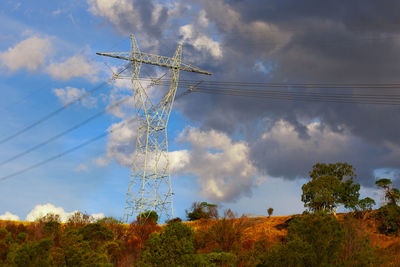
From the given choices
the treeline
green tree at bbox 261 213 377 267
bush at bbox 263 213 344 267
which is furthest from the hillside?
bush at bbox 263 213 344 267

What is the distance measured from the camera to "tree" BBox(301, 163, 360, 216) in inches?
1985

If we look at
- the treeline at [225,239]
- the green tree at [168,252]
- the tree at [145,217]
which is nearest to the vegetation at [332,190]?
the treeline at [225,239]

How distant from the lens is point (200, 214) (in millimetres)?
67062

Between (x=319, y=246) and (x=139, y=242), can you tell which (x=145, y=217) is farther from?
(x=319, y=246)

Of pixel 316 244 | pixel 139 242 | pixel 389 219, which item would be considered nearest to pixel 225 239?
pixel 139 242

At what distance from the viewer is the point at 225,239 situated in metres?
38.0

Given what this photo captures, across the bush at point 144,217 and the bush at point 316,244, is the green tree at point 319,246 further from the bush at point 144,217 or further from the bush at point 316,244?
the bush at point 144,217

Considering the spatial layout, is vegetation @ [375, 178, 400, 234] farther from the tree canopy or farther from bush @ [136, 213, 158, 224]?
bush @ [136, 213, 158, 224]

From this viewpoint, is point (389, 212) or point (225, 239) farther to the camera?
point (389, 212)

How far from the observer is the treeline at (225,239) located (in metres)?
18.5

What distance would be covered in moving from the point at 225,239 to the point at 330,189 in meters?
19.3

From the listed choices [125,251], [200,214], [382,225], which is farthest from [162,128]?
[382,225]

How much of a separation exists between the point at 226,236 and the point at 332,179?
2014 centimetres

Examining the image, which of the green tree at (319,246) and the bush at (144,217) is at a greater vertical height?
the bush at (144,217)
